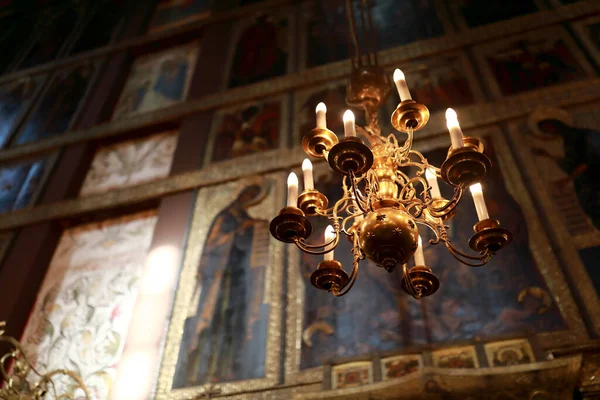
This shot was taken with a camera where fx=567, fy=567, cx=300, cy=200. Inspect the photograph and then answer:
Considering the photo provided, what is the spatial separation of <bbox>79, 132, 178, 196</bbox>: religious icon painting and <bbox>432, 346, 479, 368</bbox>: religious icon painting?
443 cm

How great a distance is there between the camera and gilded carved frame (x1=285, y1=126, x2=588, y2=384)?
13.4 ft

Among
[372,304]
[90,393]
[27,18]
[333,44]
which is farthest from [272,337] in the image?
[27,18]

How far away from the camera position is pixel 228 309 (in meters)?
5.21

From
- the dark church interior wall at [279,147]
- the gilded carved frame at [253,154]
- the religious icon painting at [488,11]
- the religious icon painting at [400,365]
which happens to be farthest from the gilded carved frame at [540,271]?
the religious icon painting at [488,11]

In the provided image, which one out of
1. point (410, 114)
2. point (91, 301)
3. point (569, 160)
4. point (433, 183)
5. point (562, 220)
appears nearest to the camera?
point (410, 114)

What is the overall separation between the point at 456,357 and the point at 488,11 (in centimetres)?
513

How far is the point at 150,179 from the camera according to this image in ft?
24.2

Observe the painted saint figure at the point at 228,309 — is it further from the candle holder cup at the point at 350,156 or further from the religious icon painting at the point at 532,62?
the religious icon painting at the point at 532,62

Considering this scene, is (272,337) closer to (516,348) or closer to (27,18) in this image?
(516,348)

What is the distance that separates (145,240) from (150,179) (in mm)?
1085

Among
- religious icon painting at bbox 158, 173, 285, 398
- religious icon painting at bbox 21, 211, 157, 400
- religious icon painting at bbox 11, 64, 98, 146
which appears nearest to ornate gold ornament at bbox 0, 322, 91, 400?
religious icon painting at bbox 21, 211, 157, 400

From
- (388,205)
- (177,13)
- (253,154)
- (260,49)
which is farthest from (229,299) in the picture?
(177,13)

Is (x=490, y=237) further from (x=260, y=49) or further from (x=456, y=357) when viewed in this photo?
(x=260, y=49)

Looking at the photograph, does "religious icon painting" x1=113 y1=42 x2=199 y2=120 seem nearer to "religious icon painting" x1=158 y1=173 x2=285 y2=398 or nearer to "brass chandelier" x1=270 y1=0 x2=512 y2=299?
"religious icon painting" x1=158 y1=173 x2=285 y2=398
